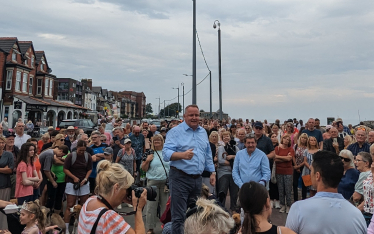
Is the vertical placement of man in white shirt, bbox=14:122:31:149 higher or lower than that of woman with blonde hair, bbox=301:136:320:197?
higher

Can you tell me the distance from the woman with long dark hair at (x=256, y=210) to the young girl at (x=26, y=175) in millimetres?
4860

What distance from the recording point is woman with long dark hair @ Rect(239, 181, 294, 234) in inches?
92.4

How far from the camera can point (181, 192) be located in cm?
432

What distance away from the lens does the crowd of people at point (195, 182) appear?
2.37 m

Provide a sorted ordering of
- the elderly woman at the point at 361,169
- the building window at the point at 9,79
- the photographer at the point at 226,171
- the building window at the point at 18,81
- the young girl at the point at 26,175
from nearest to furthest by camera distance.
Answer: the elderly woman at the point at 361,169 → the young girl at the point at 26,175 → the photographer at the point at 226,171 → the building window at the point at 9,79 → the building window at the point at 18,81

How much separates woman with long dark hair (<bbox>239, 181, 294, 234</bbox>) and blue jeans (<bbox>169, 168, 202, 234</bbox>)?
180 centimetres

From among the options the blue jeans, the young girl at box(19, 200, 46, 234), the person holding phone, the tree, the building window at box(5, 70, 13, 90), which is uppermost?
the tree

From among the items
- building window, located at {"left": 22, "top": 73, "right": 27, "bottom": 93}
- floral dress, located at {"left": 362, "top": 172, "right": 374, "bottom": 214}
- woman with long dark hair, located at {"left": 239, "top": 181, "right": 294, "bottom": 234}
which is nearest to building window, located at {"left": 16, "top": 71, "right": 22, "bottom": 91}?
building window, located at {"left": 22, "top": 73, "right": 27, "bottom": 93}

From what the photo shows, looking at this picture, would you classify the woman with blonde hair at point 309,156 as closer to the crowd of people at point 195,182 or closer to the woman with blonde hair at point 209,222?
the crowd of people at point 195,182

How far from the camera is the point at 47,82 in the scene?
139 ft

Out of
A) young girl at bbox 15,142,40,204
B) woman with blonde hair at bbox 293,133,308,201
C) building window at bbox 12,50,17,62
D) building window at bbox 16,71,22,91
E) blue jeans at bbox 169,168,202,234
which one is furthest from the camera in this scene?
building window at bbox 12,50,17,62

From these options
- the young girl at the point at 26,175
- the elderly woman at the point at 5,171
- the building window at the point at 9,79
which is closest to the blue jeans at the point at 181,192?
the young girl at the point at 26,175

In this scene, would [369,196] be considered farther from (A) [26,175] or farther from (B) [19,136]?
(B) [19,136]

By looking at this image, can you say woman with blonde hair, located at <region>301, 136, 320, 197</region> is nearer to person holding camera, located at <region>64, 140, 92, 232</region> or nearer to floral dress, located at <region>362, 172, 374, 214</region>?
floral dress, located at <region>362, 172, 374, 214</region>
